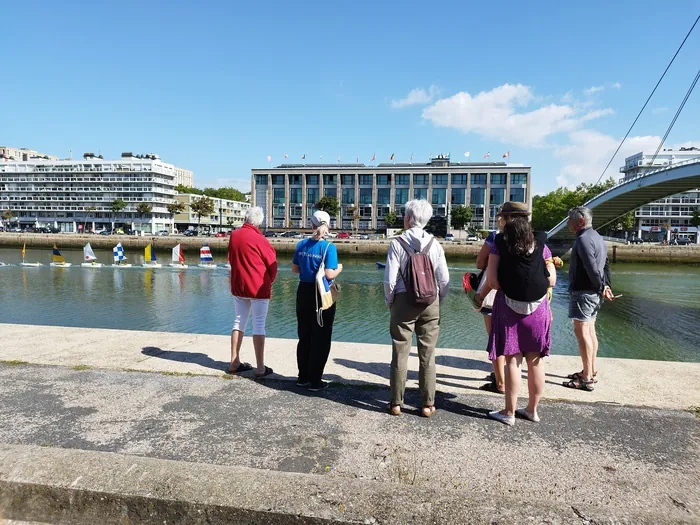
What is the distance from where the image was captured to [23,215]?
107 meters

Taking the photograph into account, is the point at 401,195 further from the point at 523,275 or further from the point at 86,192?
the point at 523,275

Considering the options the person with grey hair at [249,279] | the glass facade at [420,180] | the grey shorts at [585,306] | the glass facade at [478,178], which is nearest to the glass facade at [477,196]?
the glass facade at [478,178]

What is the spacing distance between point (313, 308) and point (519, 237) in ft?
6.34

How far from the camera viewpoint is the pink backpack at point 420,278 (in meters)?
3.44

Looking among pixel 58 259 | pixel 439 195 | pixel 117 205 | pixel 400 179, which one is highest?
pixel 400 179

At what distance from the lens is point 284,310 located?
56.4 feet

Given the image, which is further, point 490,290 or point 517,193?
point 517,193

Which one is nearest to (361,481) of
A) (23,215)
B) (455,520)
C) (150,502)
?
(455,520)

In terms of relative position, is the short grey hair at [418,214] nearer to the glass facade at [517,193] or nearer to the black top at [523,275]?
the black top at [523,275]

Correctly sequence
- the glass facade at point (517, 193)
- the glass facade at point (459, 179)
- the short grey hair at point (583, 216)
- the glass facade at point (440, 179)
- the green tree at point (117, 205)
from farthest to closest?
the green tree at point (117, 205), the glass facade at point (440, 179), the glass facade at point (459, 179), the glass facade at point (517, 193), the short grey hair at point (583, 216)

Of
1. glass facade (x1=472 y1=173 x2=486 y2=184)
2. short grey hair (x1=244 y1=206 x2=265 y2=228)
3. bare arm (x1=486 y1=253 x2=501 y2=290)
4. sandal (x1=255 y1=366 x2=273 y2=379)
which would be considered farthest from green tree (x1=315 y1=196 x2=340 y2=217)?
bare arm (x1=486 y1=253 x2=501 y2=290)

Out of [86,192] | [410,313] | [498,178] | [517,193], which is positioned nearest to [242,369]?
[410,313]

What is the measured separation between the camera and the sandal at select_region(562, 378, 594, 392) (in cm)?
413

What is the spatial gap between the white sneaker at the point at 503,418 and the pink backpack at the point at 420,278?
3.22 feet
